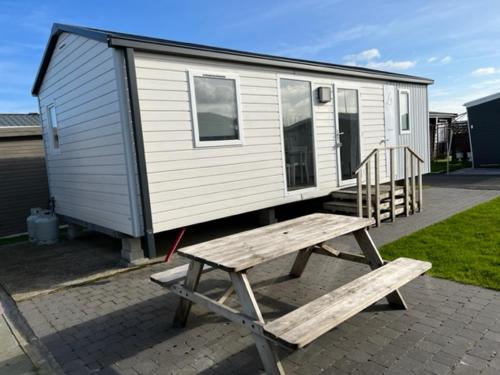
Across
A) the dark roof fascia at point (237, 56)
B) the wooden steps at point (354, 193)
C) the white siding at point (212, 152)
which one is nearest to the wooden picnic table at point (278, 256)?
the white siding at point (212, 152)

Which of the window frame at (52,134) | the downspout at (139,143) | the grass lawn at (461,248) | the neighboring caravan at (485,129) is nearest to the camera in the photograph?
the grass lawn at (461,248)

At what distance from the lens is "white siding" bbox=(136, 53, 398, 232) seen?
183 inches

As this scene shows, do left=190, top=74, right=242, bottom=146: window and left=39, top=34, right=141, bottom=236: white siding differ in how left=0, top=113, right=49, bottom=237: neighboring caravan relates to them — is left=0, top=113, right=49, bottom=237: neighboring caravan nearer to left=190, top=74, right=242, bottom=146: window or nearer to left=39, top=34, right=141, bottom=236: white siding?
left=39, top=34, right=141, bottom=236: white siding

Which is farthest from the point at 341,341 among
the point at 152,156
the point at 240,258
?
the point at 152,156

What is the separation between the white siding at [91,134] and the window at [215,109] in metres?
1.00

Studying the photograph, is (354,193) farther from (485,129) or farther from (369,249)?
(485,129)

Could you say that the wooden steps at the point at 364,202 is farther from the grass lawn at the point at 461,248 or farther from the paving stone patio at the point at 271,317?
the paving stone patio at the point at 271,317

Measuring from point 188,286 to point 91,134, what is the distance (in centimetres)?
355

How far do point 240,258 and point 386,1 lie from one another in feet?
22.6

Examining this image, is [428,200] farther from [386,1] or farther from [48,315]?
[48,315]

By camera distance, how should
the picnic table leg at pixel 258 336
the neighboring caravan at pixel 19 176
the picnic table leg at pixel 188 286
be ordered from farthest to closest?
the neighboring caravan at pixel 19 176
the picnic table leg at pixel 188 286
the picnic table leg at pixel 258 336

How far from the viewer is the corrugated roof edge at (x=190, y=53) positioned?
4.41 meters

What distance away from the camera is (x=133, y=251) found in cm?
484

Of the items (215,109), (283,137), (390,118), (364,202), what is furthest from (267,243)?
(390,118)
